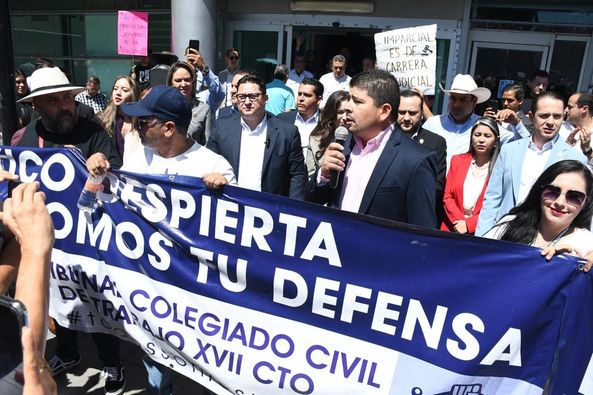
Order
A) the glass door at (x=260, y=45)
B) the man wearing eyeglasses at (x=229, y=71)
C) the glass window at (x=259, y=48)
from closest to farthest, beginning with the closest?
the man wearing eyeglasses at (x=229, y=71) < the glass door at (x=260, y=45) < the glass window at (x=259, y=48)

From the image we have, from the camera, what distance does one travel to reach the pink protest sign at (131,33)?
6.92m

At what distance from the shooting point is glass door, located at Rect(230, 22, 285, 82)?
32.7ft

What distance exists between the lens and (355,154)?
2.72 meters

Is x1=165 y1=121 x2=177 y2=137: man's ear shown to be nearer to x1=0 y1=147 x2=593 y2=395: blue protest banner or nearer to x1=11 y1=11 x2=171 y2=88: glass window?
x1=0 y1=147 x2=593 y2=395: blue protest banner

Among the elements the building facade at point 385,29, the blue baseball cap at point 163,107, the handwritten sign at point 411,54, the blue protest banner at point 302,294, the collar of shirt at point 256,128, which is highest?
the building facade at point 385,29

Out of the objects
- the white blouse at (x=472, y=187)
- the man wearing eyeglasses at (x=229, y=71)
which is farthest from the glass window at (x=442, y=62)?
the white blouse at (x=472, y=187)

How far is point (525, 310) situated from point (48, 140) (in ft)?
9.61

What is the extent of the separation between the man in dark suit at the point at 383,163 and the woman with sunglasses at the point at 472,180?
1.42 m

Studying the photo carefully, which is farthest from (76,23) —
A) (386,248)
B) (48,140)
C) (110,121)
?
(386,248)

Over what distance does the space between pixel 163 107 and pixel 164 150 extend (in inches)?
9.7

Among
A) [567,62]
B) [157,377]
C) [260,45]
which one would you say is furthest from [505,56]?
[157,377]

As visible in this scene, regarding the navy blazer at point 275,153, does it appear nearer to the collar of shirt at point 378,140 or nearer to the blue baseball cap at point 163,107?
the blue baseball cap at point 163,107

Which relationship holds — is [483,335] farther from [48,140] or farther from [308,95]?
[308,95]

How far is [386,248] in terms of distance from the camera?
2.21 metres
